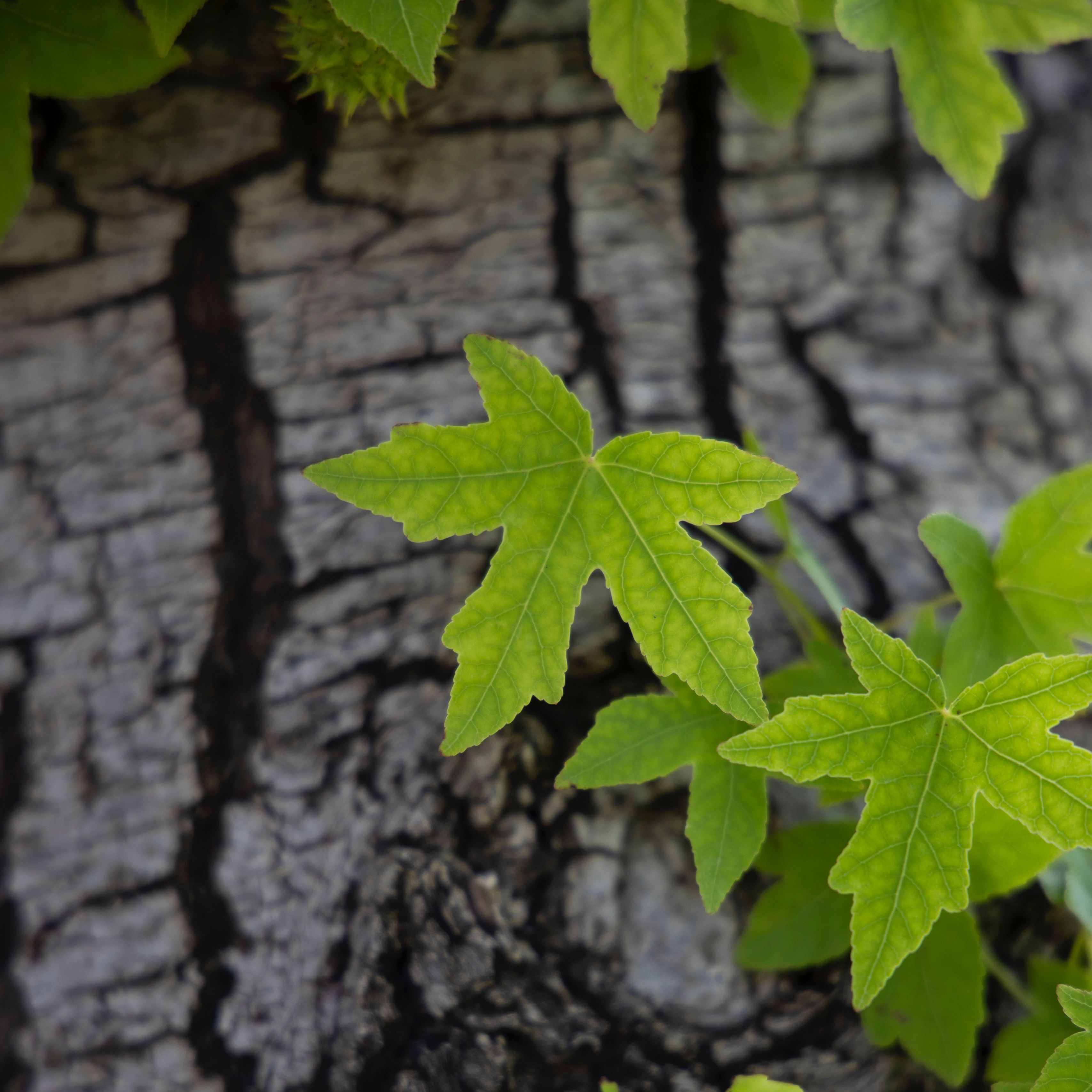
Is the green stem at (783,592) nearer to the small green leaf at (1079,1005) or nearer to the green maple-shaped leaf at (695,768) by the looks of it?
the green maple-shaped leaf at (695,768)

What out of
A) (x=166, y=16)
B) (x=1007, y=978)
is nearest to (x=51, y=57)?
(x=166, y=16)

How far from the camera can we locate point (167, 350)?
1.25 meters

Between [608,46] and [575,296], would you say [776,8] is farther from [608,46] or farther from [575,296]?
[575,296]

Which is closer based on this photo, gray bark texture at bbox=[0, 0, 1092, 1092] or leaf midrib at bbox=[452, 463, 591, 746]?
leaf midrib at bbox=[452, 463, 591, 746]

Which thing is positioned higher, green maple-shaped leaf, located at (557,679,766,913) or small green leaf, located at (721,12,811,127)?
small green leaf, located at (721,12,811,127)

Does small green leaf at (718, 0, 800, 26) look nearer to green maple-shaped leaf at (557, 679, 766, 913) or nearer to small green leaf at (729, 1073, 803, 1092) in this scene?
green maple-shaped leaf at (557, 679, 766, 913)

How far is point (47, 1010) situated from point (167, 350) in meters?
0.86

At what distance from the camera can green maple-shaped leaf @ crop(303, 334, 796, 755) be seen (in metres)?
0.94

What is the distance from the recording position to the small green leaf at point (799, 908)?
1.10 m

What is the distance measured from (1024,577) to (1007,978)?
0.55 m

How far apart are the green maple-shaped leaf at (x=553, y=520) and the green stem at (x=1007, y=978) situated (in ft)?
2.02

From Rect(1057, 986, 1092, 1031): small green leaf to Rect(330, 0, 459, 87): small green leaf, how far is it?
1152mm

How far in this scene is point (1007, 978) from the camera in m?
1.21

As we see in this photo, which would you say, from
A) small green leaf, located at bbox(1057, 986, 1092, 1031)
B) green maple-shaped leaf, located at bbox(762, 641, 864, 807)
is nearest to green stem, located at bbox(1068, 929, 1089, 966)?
small green leaf, located at bbox(1057, 986, 1092, 1031)
